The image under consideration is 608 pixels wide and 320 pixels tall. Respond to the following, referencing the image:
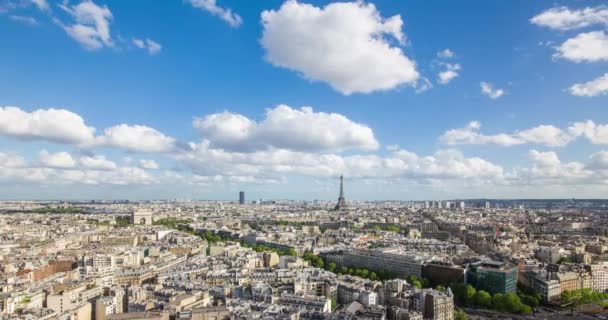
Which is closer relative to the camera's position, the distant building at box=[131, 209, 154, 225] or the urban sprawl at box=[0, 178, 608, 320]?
the urban sprawl at box=[0, 178, 608, 320]

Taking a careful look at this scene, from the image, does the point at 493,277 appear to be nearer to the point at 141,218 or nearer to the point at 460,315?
the point at 460,315

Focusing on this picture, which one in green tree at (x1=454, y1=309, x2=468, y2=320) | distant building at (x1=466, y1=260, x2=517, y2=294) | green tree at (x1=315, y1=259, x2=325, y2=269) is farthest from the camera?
green tree at (x1=315, y1=259, x2=325, y2=269)

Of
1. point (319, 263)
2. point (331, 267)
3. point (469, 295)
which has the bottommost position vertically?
point (469, 295)

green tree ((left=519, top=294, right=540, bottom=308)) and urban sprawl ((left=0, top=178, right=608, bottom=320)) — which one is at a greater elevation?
urban sprawl ((left=0, top=178, right=608, bottom=320))

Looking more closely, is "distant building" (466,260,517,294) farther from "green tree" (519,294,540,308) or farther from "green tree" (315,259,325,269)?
"green tree" (315,259,325,269)

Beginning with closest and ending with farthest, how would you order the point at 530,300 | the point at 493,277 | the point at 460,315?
the point at 460,315 < the point at 530,300 < the point at 493,277

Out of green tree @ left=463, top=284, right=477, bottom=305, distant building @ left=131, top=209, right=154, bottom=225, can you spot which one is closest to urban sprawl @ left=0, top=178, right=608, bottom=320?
green tree @ left=463, top=284, right=477, bottom=305

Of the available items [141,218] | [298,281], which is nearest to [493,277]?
[298,281]

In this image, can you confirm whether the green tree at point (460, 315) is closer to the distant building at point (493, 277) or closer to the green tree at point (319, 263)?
the distant building at point (493, 277)

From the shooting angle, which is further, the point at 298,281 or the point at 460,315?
the point at 298,281

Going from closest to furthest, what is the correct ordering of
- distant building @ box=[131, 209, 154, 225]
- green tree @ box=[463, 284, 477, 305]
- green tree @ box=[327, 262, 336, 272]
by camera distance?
green tree @ box=[463, 284, 477, 305] → green tree @ box=[327, 262, 336, 272] → distant building @ box=[131, 209, 154, 225]

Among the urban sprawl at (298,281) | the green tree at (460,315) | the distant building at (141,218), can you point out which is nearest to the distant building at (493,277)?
the urban sprawl at (298,281)

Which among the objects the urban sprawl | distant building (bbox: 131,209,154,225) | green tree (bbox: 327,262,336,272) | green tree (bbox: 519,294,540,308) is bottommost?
green tree (bbox: 519,294,540,308)
